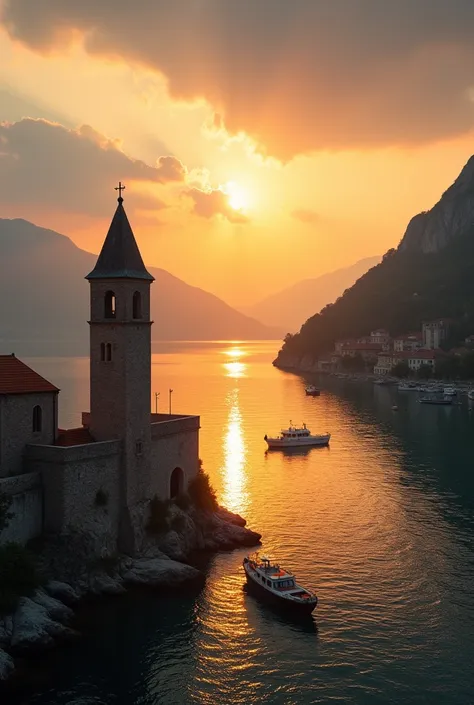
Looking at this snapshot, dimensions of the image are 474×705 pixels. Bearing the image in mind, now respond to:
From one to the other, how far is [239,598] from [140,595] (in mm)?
5097

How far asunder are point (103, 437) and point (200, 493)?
9.09 meters

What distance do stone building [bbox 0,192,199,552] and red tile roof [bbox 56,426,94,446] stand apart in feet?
A: 0.19

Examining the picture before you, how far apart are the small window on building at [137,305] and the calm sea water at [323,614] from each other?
49.6 feet

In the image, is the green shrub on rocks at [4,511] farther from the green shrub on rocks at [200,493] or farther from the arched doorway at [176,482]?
the green shrub on rocks at [200,493]

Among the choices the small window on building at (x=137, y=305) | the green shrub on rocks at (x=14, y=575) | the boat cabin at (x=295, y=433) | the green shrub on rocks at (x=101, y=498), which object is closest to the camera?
the green shrub on rocks at (x=14, y=575)

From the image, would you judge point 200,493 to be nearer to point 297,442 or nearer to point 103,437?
point 103,437

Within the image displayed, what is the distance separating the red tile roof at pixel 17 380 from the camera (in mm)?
35219

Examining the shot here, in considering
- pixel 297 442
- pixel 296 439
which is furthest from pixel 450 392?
pixel 297 442

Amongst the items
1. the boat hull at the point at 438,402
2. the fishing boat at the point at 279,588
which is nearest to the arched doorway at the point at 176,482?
the fishing boat at the point at 279,588

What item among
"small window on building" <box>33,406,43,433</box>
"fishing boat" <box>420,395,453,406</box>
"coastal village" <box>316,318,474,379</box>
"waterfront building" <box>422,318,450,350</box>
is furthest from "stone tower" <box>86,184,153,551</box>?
"waterfront building" <box>422,318,450,350</box>

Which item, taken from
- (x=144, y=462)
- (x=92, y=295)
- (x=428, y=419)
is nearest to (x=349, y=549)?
(x=144, y=462)

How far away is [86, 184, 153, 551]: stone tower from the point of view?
37875mm

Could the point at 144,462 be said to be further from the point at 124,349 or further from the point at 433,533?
Answer: the point at 433,533

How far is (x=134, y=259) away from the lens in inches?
1563
